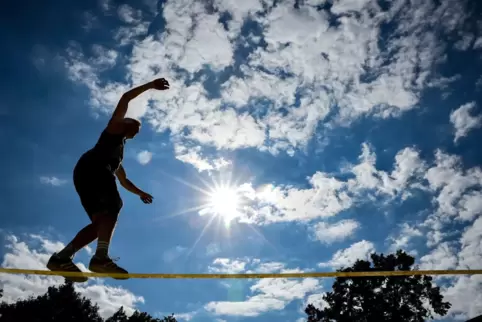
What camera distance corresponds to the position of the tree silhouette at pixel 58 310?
48938 mm

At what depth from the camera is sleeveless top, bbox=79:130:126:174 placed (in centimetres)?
429

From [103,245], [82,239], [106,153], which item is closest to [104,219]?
[103,245]

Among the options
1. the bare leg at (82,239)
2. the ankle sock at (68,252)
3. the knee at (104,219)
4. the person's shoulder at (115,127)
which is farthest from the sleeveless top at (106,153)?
the ankle sock at (68,252)

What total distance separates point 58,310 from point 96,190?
5625 centimetres

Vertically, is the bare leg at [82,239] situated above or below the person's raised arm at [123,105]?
below

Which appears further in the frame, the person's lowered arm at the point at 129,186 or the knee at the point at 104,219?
the person's lowered arm at the point at 129,186

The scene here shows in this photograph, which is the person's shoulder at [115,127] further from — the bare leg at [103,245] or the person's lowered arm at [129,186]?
the bare leg at [103,245]

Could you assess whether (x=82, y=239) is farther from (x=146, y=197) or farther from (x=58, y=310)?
(x=58, y=310)

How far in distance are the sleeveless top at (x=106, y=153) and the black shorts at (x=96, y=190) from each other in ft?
0.20

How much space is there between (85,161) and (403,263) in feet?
157

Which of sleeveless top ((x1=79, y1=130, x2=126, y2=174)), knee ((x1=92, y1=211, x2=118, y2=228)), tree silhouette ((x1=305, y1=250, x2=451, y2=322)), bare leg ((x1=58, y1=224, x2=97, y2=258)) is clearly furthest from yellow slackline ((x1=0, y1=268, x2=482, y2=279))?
tree silhouette ((x1=305, y1=250, x2=451, y2=322))

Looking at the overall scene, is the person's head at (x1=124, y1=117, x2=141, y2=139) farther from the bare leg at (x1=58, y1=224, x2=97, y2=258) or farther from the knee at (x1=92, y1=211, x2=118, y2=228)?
the bare leg at (x1=58, y1=224, x2=97, y2=258)

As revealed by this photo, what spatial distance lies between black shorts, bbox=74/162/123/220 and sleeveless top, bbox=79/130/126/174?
60 mm

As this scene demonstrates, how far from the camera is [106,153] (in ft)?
14.4
